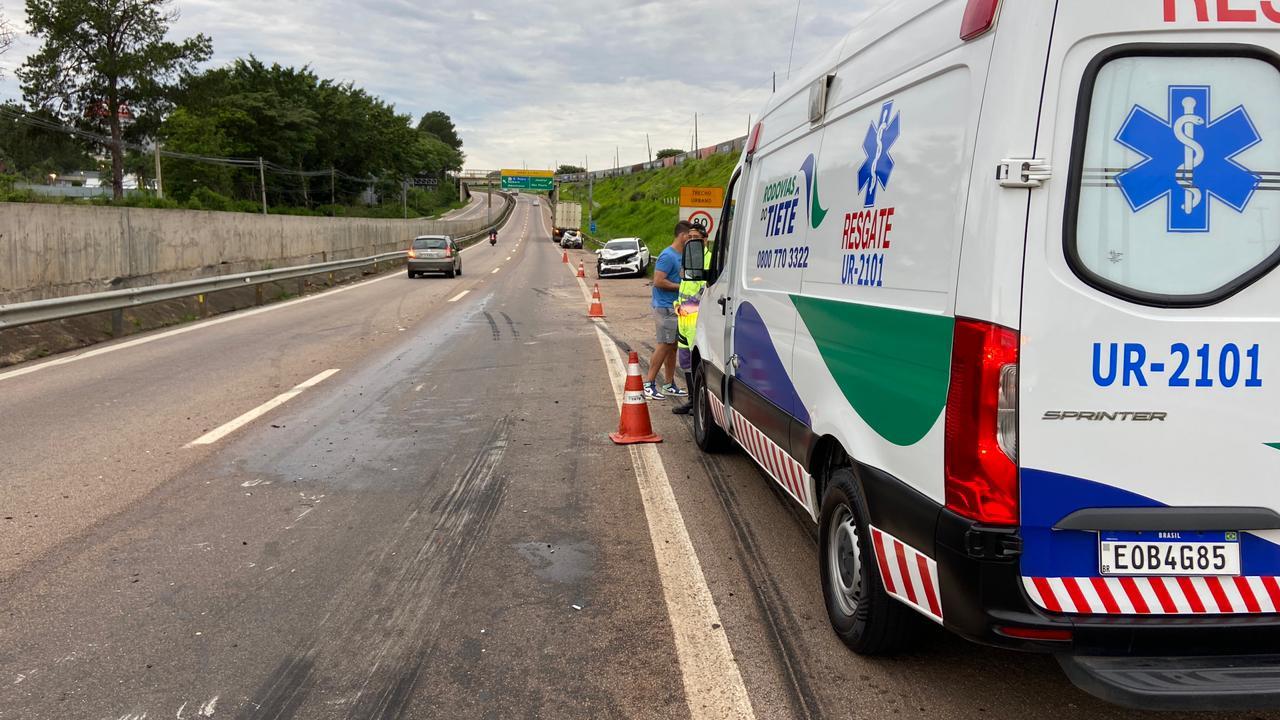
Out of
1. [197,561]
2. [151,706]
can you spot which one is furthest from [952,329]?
[197,561]

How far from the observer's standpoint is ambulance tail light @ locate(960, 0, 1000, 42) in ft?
8.75

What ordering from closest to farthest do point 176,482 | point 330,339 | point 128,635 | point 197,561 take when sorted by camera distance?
point 128,635
point 197,561
point 176,482
point 330,339

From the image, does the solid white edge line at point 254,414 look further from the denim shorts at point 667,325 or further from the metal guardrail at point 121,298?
the metal guardrail at point 121,298

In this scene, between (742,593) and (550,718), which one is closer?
(550,718)

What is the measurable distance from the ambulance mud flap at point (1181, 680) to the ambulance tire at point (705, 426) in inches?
161

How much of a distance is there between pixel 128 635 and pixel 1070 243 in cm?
382

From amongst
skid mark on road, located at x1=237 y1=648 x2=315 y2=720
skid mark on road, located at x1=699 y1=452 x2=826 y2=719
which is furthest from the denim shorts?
skid mark on road, located at x1=237 y1=648 x2=315 y2=720

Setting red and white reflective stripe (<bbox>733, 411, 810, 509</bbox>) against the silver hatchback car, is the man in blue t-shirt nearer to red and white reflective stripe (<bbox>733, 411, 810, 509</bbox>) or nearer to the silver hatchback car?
red and white reflective stripe (<bbox>733, 411, 810, 509</bbox>)

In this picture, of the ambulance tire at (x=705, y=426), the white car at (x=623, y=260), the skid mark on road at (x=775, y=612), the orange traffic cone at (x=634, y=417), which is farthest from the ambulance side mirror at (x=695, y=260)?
the white car at (x=623, y=260)

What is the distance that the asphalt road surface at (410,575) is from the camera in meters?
3.23

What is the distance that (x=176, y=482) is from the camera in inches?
232

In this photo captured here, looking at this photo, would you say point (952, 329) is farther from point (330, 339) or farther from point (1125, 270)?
point (330, 339)

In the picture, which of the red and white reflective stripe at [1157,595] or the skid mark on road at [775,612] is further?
the skid mark on road at [775,612]

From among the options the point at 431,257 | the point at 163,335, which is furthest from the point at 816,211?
the point at 431,257
